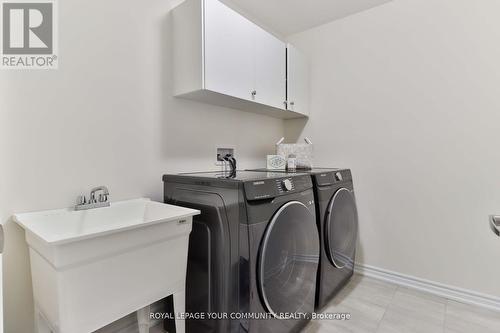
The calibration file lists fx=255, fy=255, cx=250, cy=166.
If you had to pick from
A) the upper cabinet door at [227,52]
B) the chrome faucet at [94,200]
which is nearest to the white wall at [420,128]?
the upper cabinet door at [227,52]

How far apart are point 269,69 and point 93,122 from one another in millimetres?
1305

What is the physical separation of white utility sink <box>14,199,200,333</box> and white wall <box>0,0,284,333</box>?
0.44 ft

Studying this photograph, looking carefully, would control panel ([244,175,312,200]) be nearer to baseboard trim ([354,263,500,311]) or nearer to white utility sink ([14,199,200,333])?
white utility sink ([14,199,200,333])

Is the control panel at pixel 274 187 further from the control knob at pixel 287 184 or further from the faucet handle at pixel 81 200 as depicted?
the faucet handle at pixel 81 200

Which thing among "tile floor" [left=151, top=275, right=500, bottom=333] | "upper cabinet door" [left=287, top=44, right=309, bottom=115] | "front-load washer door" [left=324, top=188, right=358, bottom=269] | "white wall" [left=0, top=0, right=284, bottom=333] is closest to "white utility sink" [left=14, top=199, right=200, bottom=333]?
"white wall" [left=0, top=0, right=284, bottom=333]

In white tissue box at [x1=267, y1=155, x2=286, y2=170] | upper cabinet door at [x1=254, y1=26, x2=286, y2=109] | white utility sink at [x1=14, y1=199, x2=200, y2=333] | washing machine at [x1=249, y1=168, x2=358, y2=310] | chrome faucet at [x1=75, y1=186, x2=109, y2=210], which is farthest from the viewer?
white tissue box at [x1=267, y1=155, x2=286, y2=170]

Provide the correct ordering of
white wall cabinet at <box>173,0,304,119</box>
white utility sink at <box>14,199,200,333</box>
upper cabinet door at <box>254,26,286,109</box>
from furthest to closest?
upper cabinet door at <box>254,26,286,109</box> → white wall cabinet at <box>173,0,304,119</box> → white utility sink at <box>14,199,200,333</box>

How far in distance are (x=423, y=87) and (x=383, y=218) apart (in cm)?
109

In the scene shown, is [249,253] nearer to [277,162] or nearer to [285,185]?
[285,185]

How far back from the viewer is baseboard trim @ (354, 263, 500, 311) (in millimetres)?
1757

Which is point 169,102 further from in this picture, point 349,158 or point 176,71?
point 349,158

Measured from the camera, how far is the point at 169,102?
1.71m


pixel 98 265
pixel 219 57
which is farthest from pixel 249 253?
pixel 219 57

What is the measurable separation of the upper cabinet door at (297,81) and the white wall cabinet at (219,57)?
0.88 feet
